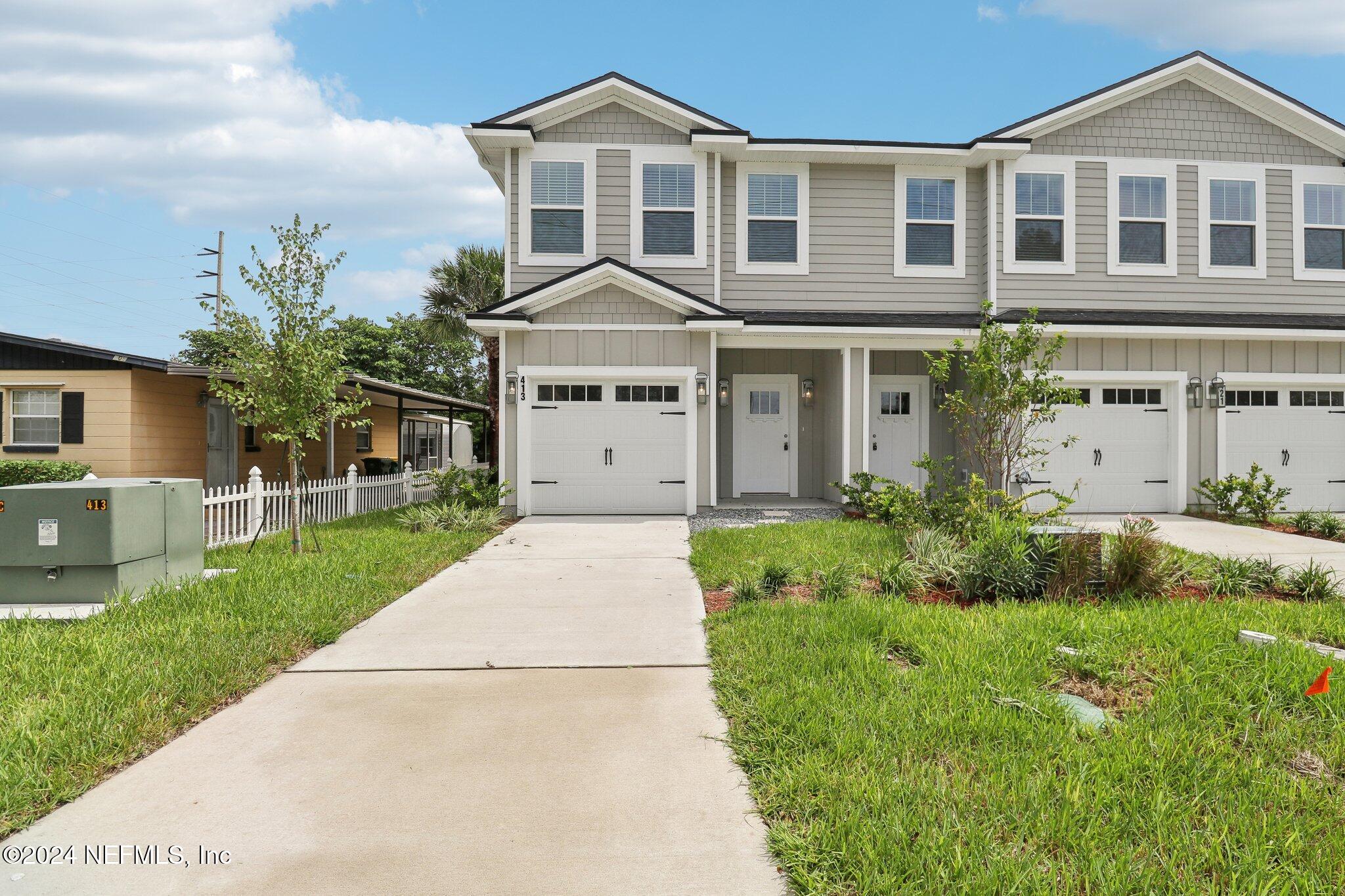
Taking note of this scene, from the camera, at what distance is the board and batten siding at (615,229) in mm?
12227

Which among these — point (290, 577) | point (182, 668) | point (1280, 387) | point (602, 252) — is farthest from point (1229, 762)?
point (1280, 387)

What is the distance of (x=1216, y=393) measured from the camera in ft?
40.2

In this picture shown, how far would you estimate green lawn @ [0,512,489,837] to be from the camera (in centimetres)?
325

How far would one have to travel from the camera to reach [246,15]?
1191 cm

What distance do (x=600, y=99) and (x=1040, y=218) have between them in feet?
24.9

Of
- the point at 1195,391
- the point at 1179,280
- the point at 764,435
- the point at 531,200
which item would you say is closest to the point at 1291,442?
the point at 1195,391

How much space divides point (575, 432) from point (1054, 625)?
800 cm

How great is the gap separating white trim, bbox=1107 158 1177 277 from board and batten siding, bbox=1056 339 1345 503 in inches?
52.6

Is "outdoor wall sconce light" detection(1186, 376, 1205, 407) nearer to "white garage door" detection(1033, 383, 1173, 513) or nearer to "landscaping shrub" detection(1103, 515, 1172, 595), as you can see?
"white garage door" detection(1033, 383, 1173, 513)

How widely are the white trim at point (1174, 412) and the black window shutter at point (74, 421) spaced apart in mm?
16163

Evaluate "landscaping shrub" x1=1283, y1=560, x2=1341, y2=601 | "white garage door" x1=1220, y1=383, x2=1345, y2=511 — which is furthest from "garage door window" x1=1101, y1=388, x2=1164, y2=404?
"landscaping shrub" x1=1283, y1=560, x2=1341, y2=601

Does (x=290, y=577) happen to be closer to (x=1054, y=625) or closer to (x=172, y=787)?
(x=172, y=787)

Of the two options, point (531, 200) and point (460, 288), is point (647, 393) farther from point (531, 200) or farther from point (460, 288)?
point (460, 288)

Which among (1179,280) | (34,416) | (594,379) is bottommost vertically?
(34,416)
